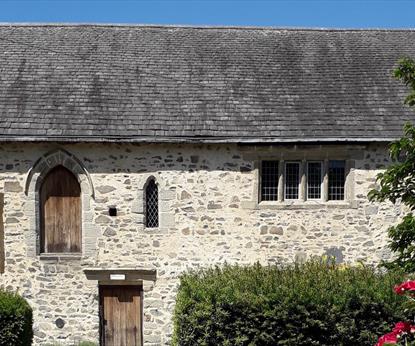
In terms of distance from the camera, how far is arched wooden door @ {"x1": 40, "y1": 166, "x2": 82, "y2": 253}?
38.1ft

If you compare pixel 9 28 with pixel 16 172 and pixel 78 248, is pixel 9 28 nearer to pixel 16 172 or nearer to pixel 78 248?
pixel 16 172

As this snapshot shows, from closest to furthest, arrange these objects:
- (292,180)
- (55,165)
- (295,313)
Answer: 1. (295,313)
2. (55,165)
3. (292,180)

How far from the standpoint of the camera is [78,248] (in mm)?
11656

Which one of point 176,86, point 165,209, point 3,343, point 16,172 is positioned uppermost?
point 176,86

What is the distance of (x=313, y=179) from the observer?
11.9 meters

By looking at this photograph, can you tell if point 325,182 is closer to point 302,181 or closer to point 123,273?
point 302,181

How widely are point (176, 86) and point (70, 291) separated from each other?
227 inches

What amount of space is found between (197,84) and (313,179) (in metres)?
3.92

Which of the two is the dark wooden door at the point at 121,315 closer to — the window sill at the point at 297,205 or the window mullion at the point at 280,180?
the window sill at the point at 297,205

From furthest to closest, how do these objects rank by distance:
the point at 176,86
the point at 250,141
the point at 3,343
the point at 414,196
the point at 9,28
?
1. the point at 9,28
2. the point at 176,86
3. the point at 250,141
4. the point at 3,343
5. the point at 414,196

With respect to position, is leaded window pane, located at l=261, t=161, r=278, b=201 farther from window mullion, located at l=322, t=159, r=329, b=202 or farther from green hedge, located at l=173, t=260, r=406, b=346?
green hedge, located at l=173, t=260, r=406, b=346

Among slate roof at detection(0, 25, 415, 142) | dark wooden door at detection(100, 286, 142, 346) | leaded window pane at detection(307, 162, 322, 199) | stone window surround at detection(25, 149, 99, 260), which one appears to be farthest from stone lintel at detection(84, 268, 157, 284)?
leaded window pane at detection(307, 162, 322, 199)

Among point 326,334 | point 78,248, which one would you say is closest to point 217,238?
point 78,248

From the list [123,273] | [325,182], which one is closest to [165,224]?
[123,273]
